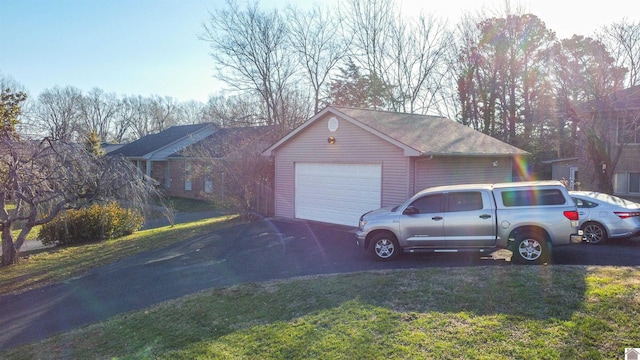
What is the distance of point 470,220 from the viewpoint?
922cm

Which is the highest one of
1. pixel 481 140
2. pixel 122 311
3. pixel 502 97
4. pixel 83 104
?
pixel 83 104

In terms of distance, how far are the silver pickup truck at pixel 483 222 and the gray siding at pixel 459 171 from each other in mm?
3830

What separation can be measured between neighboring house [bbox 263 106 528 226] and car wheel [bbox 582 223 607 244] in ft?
13.5

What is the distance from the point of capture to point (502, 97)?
1331 inches

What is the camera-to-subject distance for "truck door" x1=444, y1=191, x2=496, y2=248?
9.13 meters

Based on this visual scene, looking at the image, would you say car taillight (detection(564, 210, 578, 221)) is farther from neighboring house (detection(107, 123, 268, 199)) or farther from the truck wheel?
neighboring house (detection(107, 123, 268, 199))

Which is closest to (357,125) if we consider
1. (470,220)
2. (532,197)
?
(470,220)

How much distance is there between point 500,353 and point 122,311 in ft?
20.3

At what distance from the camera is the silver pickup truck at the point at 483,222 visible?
884cm

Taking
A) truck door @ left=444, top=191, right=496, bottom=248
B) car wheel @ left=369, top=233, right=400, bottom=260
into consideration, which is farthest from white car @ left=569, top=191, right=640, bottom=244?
car wheel @ left=369, top=233, right=400, bottom=260

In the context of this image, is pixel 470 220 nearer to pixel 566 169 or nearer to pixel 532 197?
pixel 532 197

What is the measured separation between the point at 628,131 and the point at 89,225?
75.0ft

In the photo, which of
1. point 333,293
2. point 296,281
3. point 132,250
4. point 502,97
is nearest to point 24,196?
point 132,250

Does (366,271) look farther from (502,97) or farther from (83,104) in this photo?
(83,104)
